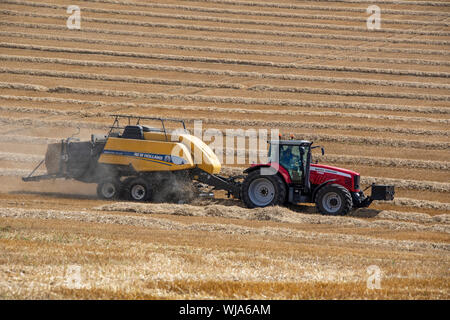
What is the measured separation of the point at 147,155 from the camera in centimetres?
1886

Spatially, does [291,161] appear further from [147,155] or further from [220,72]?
[220,72]

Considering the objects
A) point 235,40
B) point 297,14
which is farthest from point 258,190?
point 297,14

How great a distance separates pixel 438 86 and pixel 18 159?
2485 centimetres

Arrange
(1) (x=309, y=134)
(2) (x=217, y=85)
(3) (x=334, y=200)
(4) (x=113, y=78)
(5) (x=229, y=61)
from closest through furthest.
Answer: (3) (x=334, y=200) < (1) (x=309, y=134) < (2) (x=217, y=85) < (4) (x=113, y=78) < (5) (x=229, y=61)

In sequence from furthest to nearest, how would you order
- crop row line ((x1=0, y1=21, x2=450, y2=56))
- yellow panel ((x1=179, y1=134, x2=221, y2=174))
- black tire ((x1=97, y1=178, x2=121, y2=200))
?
crop row line ((x1=0, y1=21, x2=450, y2=56)) → black tire ((x1=97, y1=178, x2=121, y2=200)) → yellow panel ((x1=179, y1=134, x2=221, y2=174))

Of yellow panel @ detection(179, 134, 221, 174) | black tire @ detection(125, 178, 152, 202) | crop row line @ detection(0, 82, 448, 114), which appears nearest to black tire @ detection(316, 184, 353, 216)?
yellow panel @ detection(179, 134, 221, 174)

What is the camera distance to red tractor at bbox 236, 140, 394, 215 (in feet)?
57.6

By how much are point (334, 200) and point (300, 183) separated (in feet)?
3.88

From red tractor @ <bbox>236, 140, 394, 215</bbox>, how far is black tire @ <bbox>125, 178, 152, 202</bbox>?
124 inches

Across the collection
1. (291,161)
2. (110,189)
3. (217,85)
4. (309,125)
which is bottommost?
(110,189)

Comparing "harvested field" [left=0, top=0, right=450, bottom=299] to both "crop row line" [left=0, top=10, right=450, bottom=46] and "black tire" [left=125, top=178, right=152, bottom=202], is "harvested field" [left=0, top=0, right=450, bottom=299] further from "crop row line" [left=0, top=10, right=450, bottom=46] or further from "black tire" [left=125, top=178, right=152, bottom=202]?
"black tire" [left=125, top=178, right=152, bottom=202]

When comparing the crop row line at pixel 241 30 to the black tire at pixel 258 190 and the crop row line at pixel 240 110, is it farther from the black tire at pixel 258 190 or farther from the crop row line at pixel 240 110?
the black tire at pixel 258 190

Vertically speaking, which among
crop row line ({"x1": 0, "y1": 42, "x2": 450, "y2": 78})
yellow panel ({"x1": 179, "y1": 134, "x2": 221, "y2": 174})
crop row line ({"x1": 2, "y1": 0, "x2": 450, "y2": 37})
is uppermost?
crop row line ({"x1": 2, "y1": 0, "x2": 450, "y2": 37})

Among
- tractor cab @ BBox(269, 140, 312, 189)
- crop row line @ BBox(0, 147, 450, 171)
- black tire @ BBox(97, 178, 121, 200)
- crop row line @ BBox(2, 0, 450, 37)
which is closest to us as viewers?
tractor cab @ BBox(269, 140, 312, 189)
